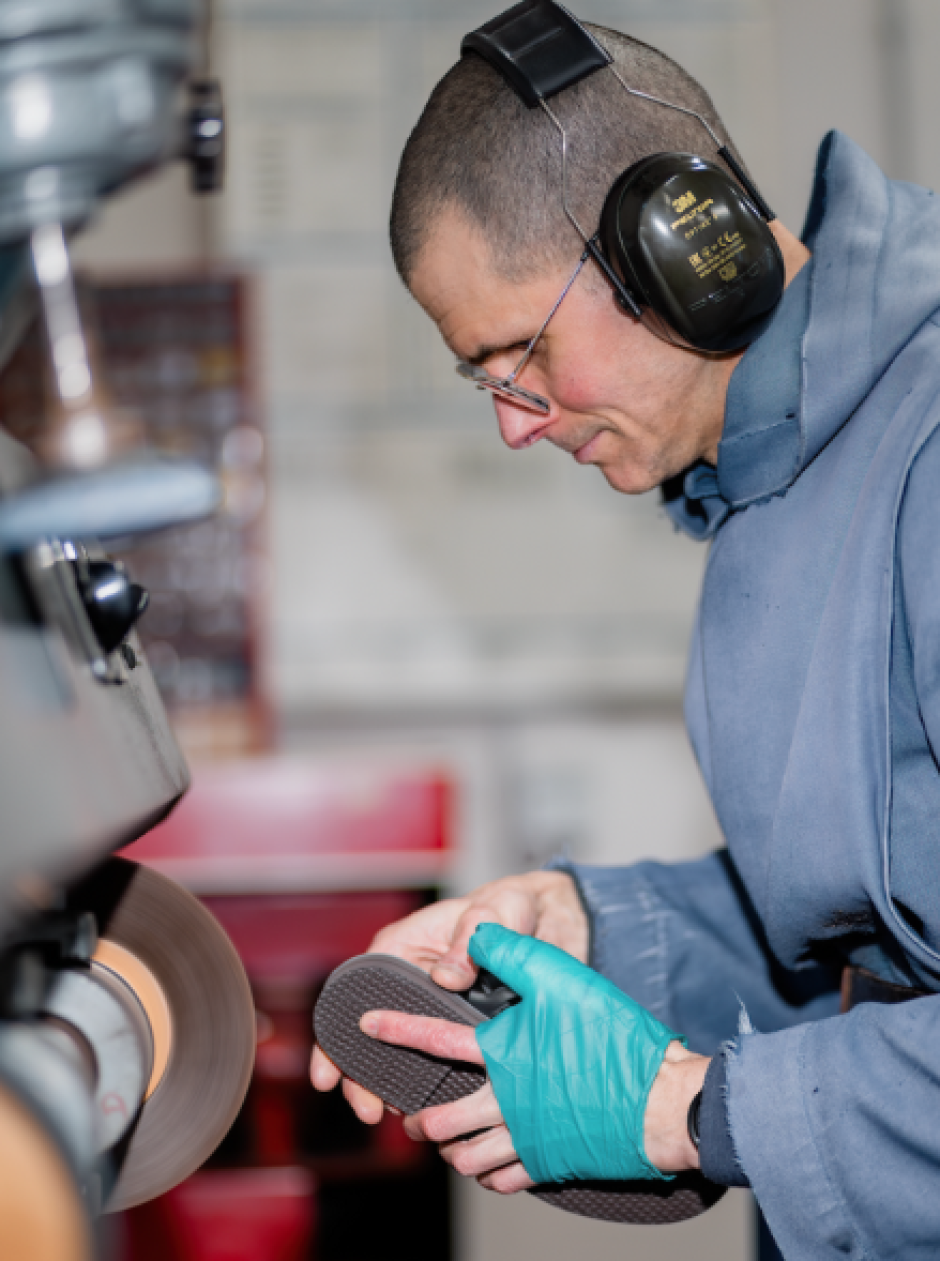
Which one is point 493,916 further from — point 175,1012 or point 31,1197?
point 31,1197

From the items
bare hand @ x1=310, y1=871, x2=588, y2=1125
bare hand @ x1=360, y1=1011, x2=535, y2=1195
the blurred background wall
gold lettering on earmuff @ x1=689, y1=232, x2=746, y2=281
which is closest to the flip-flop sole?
bare hand @ x1=360, y1=1011, x2=535, y2=1195

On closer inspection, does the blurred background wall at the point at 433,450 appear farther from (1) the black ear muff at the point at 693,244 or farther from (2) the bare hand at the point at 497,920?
(1) the black ear muff at the point at 693,244

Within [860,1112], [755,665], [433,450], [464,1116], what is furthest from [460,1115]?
[433,450]

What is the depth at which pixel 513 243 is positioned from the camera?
1.01 meters

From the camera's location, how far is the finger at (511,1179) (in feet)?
3.17

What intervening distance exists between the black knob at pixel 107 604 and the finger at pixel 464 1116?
0.48m

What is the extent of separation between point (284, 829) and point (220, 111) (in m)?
1.52

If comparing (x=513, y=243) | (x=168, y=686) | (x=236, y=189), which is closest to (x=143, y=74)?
(x=513, y=243)

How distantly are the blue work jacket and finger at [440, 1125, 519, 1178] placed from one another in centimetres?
23

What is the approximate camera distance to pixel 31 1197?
410mm

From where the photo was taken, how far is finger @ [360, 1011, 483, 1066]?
0.92 metres

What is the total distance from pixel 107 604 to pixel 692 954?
75cm

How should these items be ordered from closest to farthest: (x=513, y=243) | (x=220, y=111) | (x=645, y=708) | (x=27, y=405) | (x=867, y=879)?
1. (x=220, y=111)
2. (x=867, y=879)
3. (x=513, y=243)
4. (x=27, y=405)
5. (x=645, y=708)

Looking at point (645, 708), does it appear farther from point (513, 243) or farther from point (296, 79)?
point (513, 243)
